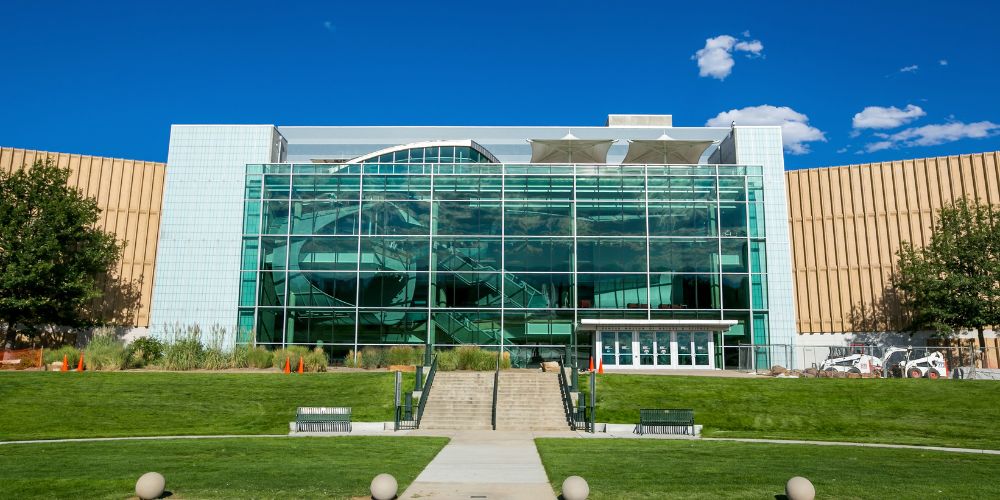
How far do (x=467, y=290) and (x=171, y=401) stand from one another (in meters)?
17.1

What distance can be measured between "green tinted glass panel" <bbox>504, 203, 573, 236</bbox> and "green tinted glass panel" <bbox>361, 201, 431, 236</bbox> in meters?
4.47

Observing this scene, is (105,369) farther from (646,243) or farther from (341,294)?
(646,243)

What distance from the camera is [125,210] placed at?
143 ft

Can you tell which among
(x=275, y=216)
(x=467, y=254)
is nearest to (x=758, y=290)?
(x=467, y=254)

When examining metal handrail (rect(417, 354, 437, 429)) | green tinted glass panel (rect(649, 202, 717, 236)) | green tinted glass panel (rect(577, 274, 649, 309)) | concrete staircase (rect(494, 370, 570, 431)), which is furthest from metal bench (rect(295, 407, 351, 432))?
green tinted glass panel (rect(649, 202, 717, 236))

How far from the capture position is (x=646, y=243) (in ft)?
131

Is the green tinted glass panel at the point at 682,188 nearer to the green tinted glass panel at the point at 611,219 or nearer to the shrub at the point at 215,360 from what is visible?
the green tinted glass panel at the point at 611,219

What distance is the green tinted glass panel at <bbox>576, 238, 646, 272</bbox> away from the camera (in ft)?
131

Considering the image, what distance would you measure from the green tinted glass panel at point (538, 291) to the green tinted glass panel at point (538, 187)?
4.36m

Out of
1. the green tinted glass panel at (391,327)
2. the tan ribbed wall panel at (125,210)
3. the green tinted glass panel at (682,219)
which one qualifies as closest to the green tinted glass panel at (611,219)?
the green tinted glass panel at (682,219)

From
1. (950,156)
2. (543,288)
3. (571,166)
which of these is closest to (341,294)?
(543,288)

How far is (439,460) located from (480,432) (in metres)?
7.50

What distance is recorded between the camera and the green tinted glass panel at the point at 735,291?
39312 millimetres

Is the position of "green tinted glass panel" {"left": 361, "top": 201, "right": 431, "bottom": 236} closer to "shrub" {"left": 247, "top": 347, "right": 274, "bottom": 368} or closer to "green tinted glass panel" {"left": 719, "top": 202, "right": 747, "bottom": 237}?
"shrub" {"left": 247, "top": 347, "right": 274, "bottom": 368}
